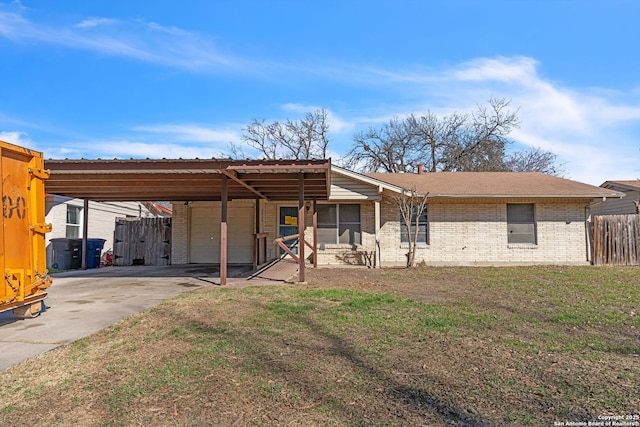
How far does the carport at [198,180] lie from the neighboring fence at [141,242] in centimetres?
267

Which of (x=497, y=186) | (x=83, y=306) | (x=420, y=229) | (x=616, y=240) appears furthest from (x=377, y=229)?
(x=83, y=306)

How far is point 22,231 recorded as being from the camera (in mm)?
5961

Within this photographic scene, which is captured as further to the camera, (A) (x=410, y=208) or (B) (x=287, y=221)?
(B) (x=287, y=221)

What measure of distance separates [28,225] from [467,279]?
9.49 m

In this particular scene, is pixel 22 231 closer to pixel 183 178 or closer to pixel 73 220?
pixel 183 178

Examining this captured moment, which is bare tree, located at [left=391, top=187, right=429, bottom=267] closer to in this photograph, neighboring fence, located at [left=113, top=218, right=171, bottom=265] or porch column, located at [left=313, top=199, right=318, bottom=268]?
porch column, located at [left=313, top=199, right=318, bottom=268]

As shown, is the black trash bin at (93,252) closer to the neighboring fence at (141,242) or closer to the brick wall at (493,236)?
the neighboring fence at (141,242)

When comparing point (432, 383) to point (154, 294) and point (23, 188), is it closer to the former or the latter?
point (23, 188)

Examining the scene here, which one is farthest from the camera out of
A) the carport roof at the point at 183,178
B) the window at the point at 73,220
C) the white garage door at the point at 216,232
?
the window at the point at 73,220

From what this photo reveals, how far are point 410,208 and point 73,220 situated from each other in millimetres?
14724

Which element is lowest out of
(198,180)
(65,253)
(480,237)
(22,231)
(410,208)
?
(65,253)

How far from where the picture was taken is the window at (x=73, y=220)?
18.1m

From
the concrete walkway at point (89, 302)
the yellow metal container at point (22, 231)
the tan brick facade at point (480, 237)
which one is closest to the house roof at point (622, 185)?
the tan brick facade at point (480, 237)

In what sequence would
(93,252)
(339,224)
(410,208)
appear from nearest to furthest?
(410,208) → (339,224) → (93,252)
